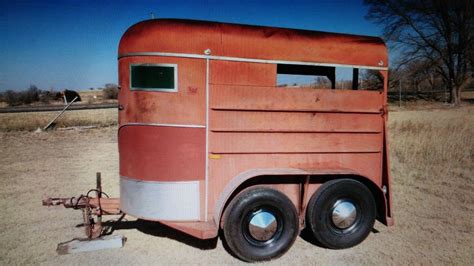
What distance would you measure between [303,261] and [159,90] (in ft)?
8.34

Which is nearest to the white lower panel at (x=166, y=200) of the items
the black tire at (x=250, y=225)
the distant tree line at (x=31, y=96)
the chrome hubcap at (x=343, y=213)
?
the black tire at (x=250, y=225)

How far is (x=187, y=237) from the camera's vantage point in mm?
4531

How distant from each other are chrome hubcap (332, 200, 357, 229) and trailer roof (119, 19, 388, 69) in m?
1.71

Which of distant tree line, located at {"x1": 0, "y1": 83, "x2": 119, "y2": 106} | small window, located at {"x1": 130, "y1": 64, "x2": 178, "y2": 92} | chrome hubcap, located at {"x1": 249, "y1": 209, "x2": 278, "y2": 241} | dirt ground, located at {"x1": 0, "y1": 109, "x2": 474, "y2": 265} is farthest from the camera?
distant tree line, located at {"x1": 0, "y1": 83, "x2": 119, "y2": 106}

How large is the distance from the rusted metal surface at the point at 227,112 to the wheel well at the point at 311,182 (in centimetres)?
7

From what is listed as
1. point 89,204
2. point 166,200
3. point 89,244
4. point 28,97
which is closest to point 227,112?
point 166,200

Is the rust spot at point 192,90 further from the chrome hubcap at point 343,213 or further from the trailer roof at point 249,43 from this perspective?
the chrome hubcap at point 343,213

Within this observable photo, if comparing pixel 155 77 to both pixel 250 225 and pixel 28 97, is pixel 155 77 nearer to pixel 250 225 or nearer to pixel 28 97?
pixel 250 225

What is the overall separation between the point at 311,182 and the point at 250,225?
0.93 meters

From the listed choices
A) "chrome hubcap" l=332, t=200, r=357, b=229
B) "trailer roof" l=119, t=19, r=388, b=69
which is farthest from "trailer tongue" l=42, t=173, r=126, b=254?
"chrome hubcap" l=332, t=200, r=357, b=229

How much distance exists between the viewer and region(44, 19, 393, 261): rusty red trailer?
3.69 meters

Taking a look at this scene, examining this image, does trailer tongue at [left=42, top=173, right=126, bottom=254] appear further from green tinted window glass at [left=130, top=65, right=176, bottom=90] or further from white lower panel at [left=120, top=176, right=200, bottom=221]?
green tinted window glass at [left=130, top=65, right=176, bottom=90]

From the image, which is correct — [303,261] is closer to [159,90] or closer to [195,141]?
[195,141]

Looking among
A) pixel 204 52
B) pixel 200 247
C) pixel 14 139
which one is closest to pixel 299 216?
pixel 200 247
